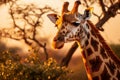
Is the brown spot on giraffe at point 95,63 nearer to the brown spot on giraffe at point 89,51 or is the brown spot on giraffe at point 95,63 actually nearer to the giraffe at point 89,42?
the giraffe at point 89,42

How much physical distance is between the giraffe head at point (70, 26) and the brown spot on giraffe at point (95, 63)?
400 millimetres

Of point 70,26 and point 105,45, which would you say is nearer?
point 70,26

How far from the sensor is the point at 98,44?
265 inches

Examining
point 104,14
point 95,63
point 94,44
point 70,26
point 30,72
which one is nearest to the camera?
point 70,26

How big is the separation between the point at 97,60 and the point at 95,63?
0.06 metres

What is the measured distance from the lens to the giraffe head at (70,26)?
6.10 m

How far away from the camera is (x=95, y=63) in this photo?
6625mm

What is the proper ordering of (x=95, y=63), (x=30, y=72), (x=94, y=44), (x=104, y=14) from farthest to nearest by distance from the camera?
(x=104, y=14)
(x=30, y=72)
(x=94, y=44)
(x=95, y=63)

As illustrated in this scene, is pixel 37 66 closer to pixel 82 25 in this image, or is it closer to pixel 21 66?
pixel 21 66

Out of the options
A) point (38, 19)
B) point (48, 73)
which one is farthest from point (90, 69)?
point (38, 19)

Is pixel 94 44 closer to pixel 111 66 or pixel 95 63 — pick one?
pixel 95 63

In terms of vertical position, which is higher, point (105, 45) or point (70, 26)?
point (70, 26)

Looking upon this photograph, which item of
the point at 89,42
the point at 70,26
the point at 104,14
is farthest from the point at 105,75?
the point at 104,14

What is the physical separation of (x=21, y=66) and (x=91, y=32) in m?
6.71
